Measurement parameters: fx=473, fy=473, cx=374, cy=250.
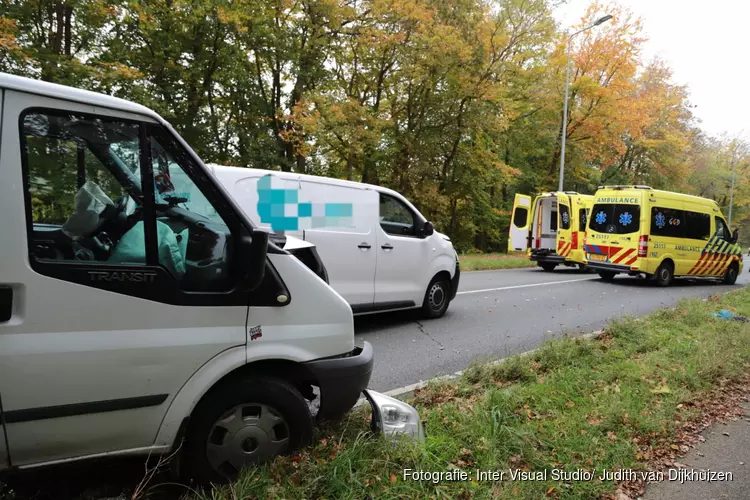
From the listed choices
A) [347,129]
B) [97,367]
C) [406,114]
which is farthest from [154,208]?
[406,114]

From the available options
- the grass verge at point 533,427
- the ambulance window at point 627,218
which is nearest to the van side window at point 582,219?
the ambulance window at point 627,218

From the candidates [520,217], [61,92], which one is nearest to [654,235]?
[520,217]

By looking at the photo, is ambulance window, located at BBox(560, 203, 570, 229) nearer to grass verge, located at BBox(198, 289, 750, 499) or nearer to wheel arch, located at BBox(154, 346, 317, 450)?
grass verge, located at BBox(198, 289, 750, 499)

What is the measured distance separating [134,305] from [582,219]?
15.9 m

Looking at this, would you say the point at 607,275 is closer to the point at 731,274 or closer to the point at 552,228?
the point at 552,228

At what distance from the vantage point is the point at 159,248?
2287 mm

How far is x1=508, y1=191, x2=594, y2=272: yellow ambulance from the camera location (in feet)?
51.5

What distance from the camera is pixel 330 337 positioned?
2.80 m

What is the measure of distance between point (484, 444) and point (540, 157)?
1178 inches

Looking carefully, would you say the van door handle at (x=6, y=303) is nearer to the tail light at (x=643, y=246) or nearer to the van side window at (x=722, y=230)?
the tail light at (x=643, y=246)

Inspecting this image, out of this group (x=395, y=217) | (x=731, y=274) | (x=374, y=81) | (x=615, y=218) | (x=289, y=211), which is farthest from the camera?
(x=374, y=81)

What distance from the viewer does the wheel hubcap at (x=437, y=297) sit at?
734cm

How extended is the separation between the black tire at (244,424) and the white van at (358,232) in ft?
10.1

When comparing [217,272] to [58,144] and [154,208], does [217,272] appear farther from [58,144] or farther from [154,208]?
[58,144]
